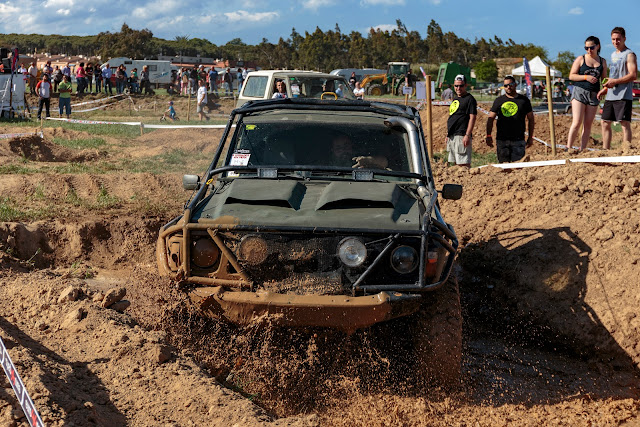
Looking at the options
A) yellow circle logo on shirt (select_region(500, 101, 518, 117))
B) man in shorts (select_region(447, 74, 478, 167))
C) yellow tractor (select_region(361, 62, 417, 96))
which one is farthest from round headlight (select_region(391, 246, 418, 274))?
yellow tractor (select_region(361, 62, 417, 96))

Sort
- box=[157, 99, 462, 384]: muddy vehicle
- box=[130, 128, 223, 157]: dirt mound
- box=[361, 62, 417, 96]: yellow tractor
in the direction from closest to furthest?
box=[157, 99, 462, 384]: muddy vehicle → box=[130, 128, 223, 157]: dirt mound → box=[361, 62, 417, 96]: yellow tractor

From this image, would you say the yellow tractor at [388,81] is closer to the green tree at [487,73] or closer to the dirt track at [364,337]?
the green tree at [487,73]

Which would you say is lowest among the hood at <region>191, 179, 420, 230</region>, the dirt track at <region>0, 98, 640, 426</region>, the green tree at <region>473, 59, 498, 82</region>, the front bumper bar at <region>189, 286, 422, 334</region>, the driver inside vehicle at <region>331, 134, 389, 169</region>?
the dirt track at <region>0, 98, 640, 426</region>

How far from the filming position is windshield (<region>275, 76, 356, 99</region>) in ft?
48.3

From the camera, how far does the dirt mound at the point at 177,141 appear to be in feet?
52.3

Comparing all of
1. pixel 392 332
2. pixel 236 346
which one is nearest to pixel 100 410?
pixel 236 346

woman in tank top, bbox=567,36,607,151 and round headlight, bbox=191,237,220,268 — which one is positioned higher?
woman in tank top, bbox=567,36,607,151

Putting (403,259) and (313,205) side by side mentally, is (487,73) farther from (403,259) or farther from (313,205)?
(403,259)

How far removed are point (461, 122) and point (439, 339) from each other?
6457 millimetres

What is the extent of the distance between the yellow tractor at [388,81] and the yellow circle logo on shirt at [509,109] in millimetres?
32263

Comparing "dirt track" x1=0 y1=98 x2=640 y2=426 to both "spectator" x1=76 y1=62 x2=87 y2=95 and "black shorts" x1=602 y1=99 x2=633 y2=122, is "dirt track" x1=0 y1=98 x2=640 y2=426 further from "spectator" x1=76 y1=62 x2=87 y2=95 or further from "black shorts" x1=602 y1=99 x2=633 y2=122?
"spectator" x1=76 y1=62 x2=87 y2=95

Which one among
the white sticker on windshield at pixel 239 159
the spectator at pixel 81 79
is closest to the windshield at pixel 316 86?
the white sticker on windshield at pixel 239 159

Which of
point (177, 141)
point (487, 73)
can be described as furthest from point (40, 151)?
point (487, 73)

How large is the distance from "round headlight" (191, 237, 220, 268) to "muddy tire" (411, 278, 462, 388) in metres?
1.37
